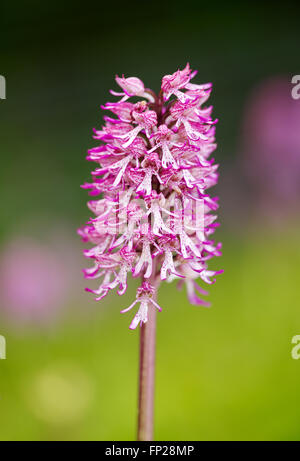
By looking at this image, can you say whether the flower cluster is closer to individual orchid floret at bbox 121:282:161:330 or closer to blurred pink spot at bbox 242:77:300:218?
individual orchid floret at bbox 121:282:161:330

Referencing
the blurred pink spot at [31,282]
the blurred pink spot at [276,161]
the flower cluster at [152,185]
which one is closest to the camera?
the flower cluster at [152,185]

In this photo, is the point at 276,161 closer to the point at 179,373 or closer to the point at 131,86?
the point at 179,373

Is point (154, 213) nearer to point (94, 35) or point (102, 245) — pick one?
point (102, 245)

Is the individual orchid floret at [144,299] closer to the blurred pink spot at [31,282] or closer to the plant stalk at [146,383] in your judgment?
the plant stalk at [146,383]

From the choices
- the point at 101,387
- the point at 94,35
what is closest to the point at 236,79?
the point at 94,35

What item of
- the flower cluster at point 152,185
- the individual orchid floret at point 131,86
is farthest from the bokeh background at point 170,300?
the individual orchid floret at point 131,86

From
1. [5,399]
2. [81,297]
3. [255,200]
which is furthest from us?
[255,200]
